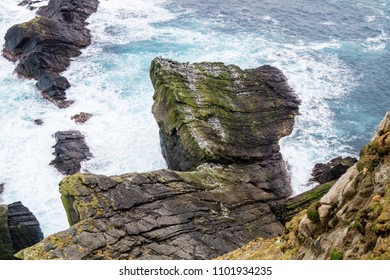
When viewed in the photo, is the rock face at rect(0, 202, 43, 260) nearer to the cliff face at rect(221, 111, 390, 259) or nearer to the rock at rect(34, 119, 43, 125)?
the rock at rect(34, 119, 43, 125)

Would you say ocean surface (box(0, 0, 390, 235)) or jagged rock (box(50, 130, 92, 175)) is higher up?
ocean surface (box(0, 0, 390, 235))

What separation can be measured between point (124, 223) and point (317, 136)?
27725 millimetres

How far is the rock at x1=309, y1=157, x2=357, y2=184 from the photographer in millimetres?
37341

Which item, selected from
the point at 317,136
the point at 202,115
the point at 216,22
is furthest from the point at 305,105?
the point at 216,22

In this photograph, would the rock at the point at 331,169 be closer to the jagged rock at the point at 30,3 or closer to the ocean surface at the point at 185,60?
the ocean surface at the point at 185,60

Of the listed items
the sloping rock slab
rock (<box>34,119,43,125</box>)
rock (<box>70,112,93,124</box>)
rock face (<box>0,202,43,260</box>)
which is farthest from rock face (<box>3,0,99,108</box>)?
the sloping rock slab

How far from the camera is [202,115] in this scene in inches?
1526

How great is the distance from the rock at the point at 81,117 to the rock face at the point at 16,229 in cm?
1488

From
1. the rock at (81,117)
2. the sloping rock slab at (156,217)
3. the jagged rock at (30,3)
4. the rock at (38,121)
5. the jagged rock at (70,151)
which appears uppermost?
the jagged rock at (30,3)

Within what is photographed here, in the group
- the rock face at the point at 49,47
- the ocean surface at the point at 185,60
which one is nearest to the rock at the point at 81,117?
the ocean surface at the point at 185,60

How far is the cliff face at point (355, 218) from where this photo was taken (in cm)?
1286

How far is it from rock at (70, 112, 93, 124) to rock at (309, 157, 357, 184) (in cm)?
2630

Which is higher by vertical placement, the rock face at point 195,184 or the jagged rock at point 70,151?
the rock face at point 195,184

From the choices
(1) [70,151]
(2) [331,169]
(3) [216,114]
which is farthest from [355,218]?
(1) [70,151]
